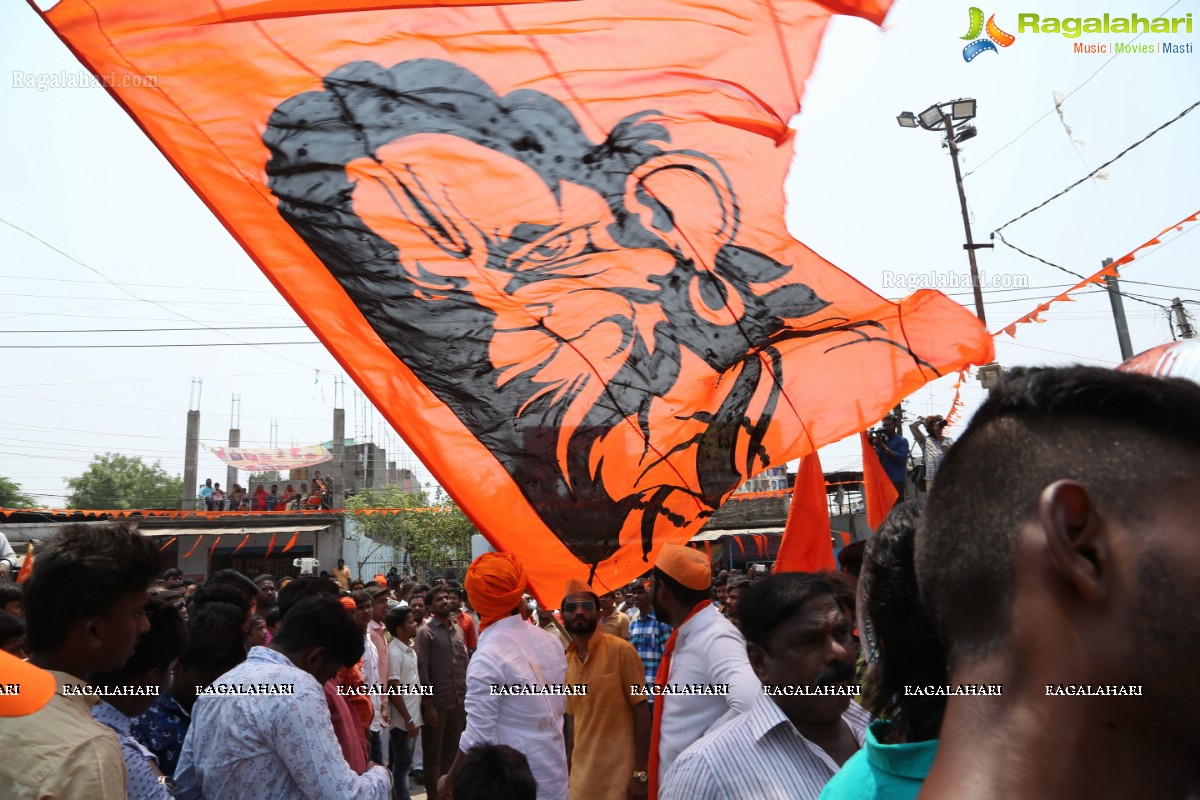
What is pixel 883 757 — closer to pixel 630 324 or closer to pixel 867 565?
pixel 867 565

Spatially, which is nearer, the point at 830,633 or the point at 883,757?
the point at 883,757

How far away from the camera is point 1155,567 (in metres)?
0.72

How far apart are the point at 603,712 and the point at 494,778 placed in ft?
5.62

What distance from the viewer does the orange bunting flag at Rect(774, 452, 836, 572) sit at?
17.1 ft

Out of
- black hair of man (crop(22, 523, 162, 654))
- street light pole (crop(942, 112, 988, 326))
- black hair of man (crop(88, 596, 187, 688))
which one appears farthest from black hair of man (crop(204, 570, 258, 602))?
street light pole (crop(942, 112, 988, 326))

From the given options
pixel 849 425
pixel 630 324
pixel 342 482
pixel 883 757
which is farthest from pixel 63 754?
pixel 342 482

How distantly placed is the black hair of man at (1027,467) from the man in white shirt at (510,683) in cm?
376

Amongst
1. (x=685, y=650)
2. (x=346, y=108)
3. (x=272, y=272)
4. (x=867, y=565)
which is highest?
(x=346, y=108)

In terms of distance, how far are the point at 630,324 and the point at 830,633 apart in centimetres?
209

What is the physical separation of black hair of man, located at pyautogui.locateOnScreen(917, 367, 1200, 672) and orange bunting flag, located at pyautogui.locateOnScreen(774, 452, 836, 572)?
14.3 feet

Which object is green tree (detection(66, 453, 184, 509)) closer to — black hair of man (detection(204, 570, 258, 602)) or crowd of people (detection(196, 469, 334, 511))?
crowd of people (detection(196, 469, 334, 511))

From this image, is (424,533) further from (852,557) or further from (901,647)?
(901,647)

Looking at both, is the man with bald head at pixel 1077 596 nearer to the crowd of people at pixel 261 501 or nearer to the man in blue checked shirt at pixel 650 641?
the man in blue checked shirt at pixel 650 641

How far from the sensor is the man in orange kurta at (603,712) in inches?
182
